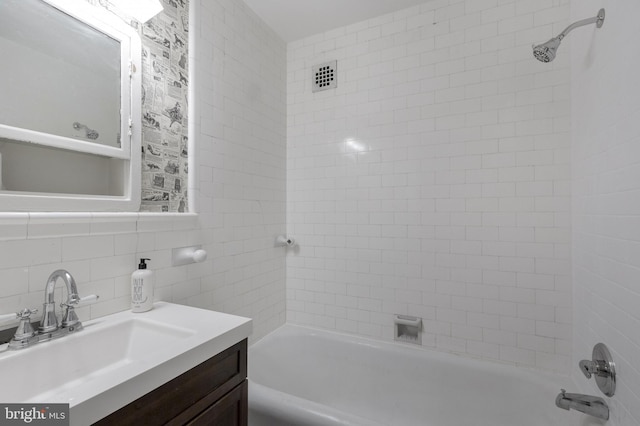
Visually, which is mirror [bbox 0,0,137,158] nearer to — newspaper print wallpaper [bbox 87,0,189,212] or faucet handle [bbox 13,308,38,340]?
newspaper print wallpaper [bbox 87,0,189,212]

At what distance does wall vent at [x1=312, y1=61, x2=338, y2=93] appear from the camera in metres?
2.22

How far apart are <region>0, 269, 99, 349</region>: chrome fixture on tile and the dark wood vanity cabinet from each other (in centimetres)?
44

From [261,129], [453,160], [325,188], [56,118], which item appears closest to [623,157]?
[453,160]

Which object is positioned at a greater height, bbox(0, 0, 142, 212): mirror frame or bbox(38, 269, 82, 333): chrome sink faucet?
bbox(0, 0, 142, 212): mirror frame

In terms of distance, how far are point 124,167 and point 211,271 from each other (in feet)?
2.33

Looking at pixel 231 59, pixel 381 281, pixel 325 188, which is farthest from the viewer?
pixel 325 188

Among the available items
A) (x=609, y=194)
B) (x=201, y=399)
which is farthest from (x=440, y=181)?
(x=201, y=399)

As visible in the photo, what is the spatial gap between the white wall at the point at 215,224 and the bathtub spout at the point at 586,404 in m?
1.70

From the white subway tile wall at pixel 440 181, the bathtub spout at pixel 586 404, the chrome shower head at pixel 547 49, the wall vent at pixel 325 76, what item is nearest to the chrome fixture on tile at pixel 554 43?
the chrome shower head at pixel 547 49

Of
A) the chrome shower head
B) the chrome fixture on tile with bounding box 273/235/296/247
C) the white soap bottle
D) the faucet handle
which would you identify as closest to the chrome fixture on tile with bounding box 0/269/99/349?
the faucet handle

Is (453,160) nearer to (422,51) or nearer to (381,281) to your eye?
(422,51)

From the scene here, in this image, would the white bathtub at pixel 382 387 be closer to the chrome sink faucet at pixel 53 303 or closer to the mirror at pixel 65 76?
the chrome sink faucet at pixel 53 303

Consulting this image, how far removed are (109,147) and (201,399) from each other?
40.4 inches

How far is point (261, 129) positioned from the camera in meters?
2.09
